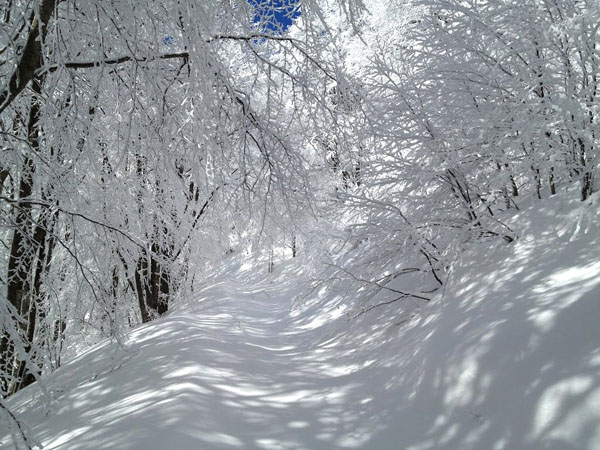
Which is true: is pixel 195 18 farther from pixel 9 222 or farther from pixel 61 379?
pixel 61 379

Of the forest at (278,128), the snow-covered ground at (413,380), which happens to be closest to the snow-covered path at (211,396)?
the snow-covered ground at (413,380)

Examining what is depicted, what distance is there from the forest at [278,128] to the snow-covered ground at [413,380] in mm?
234

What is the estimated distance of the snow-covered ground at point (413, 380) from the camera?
2.53 meters

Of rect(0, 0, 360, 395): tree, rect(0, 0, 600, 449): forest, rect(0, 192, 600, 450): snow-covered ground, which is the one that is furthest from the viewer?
rect(0, 0, 600, 449): forest

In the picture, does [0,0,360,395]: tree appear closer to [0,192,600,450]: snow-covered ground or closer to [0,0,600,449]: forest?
[0,0,600,449]: forest

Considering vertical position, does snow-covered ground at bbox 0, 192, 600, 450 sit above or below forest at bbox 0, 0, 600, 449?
below

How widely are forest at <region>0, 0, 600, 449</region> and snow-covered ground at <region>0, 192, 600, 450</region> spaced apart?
234 mm

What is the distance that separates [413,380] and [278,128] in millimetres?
2419

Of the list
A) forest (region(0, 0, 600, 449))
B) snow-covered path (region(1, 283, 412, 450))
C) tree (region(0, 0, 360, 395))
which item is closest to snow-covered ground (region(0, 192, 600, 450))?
snow-covered path (region(1, 283, 412, 450))

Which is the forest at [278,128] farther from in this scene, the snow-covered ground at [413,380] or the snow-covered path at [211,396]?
the snow-covered path at [211,396]

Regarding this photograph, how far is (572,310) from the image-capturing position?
282 centimetres

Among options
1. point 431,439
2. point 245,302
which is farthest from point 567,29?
point 245,302

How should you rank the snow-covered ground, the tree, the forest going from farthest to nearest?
the forest → the tree → the snow-covered ground

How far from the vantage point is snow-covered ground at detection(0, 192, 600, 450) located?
253cm
